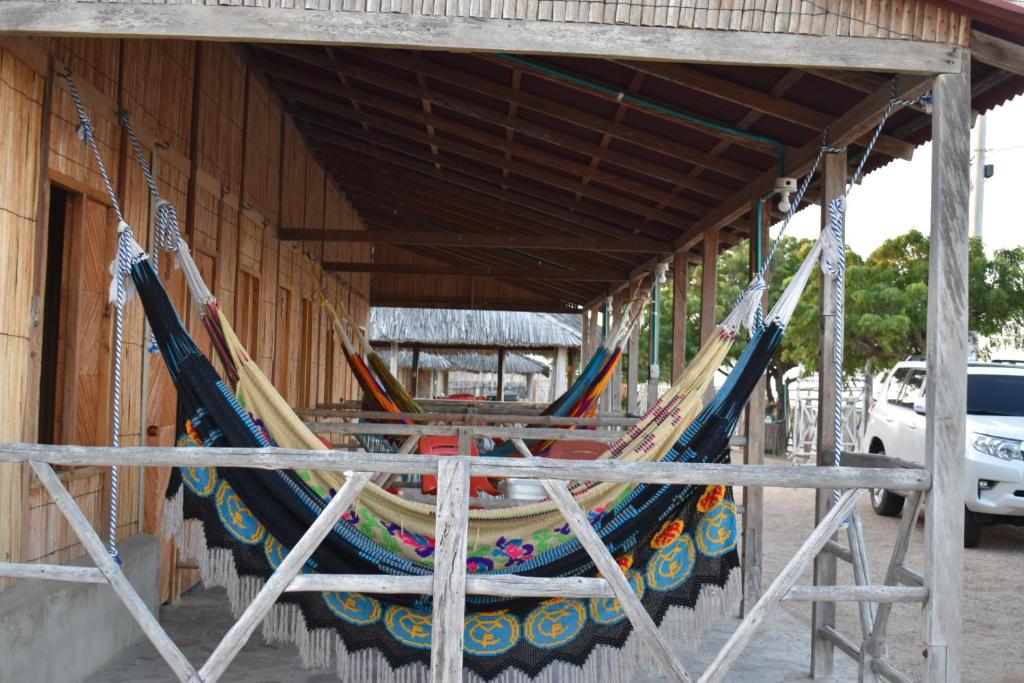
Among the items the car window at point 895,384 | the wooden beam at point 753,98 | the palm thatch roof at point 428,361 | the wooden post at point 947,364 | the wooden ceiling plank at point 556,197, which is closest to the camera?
the wooden post at point 947,364

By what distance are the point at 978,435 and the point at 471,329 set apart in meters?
9.95

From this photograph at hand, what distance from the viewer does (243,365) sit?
3518 mm

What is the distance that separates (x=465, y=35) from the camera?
291 centimetres

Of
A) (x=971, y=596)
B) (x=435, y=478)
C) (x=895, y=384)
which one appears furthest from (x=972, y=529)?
Answer: (x=435, y=478)

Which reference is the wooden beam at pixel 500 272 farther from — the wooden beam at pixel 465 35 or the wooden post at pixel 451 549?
the wooden post at pixel 451 549

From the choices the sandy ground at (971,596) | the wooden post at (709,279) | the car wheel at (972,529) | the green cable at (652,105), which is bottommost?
the sandy ground at (971,596)

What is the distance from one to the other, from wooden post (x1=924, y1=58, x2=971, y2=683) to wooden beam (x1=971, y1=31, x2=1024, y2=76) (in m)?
0.07

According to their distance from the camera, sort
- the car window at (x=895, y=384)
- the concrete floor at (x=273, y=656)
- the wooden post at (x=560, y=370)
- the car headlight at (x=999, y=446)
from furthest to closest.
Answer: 1. the wooden post at (x=560, y=370)
2. the car window at (x=895, y=384)
3. the car headlight at (x=999, y=446)
4. the concrete floor at (x=273, y=656)

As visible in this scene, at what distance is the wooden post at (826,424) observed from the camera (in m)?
3.72

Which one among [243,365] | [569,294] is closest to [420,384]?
[569,294]

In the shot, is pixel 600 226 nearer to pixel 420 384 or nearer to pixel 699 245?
pixel 699 245

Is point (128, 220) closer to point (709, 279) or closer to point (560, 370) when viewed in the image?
point (709, 279)

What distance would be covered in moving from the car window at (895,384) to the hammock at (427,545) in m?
6.04

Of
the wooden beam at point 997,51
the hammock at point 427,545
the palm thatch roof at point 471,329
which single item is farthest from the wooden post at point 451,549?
the palm thatch roof at point 471,329
